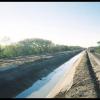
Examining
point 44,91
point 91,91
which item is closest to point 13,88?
point 44,91

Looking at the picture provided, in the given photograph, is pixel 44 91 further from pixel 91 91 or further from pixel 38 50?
pixel 38 50

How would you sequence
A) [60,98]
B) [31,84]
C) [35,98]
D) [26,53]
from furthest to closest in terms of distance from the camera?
[26,53] < [31,84] < [35,98] < [60,98]

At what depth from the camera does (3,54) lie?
63938 mm

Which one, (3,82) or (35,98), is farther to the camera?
(3,82)

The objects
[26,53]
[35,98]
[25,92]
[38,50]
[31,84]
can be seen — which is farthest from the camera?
[38,50]

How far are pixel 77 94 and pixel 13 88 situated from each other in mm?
5976

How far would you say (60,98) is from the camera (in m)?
16.0

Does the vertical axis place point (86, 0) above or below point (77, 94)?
above

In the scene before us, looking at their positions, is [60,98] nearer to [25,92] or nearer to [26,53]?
[25,92]

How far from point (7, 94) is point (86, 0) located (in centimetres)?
900

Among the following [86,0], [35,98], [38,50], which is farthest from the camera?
[38,50]

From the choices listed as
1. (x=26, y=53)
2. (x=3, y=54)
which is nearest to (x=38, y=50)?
(x=26, y=53)

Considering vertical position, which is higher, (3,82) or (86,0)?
(86,0)

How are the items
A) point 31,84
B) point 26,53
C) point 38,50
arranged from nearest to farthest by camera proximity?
point 31,84 < point 26,53 < point 38,50
